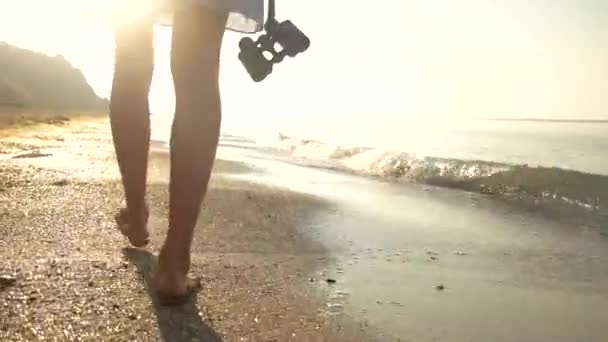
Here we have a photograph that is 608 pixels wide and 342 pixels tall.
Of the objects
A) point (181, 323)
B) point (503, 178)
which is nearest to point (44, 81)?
point (503, 178)

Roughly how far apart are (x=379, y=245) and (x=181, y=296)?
1524 millimetres

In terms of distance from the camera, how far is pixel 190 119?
1760mm

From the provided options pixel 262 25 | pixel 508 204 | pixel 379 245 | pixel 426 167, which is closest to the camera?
pixel 262 25

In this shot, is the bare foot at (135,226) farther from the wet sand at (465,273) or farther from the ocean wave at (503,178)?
the ocean wave at (503,178)

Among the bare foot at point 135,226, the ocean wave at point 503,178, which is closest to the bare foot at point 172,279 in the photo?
the bare foot at point 135,226

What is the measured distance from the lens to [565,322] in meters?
2.05

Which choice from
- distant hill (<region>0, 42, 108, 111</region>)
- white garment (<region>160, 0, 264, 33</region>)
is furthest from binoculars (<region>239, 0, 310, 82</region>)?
distant hill (<region>0, 42, 108, 111</region>)

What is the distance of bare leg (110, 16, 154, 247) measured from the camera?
2.08 m

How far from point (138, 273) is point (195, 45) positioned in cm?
83

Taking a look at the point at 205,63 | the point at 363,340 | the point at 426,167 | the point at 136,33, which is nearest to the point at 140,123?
the point at 136,33

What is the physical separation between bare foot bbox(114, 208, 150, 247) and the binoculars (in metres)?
0.69

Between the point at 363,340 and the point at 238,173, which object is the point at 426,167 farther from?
the point at 363,340

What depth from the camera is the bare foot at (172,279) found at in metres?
1.79

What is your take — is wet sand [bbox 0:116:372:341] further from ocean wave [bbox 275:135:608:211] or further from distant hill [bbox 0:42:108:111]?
distant hill [bbox 0:42:108:111]
